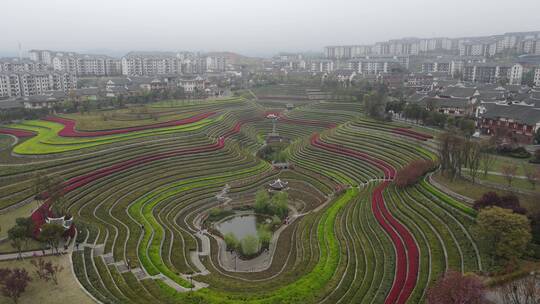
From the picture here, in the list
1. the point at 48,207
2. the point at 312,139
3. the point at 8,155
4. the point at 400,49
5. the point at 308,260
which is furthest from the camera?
the point at 400,49

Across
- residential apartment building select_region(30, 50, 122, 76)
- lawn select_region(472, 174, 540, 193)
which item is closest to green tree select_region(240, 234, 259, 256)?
lawn select_region(472, 174, 540, 193)

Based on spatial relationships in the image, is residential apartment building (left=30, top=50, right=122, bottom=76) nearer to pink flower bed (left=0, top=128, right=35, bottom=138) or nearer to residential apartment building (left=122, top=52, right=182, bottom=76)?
residential apartment building (left=122, top=52, right=182, bottom=76)

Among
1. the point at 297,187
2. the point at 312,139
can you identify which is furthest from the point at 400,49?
the point at 297,187

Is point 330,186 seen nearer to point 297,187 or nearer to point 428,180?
point 297,187

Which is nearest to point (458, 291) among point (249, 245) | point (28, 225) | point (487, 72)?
point (249, 245)

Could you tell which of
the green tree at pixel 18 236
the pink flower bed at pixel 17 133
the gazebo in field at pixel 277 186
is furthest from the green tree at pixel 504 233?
the pink flower bed at pixel 17 133
